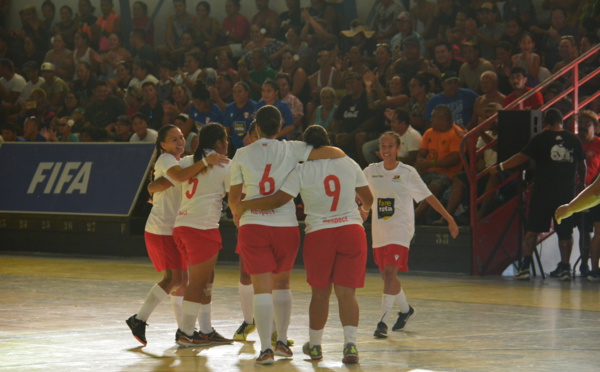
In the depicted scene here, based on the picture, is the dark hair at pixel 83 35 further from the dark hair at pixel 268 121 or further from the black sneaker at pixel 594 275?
the dark hair at pixel 268 121

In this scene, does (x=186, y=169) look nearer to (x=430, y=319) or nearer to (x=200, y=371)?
(x=200, y=371)

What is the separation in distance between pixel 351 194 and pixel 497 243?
25.0 ft

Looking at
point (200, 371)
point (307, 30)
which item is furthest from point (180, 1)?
point (200, 371)

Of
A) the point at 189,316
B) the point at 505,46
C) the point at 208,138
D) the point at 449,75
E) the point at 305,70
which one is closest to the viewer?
the point at 189,316

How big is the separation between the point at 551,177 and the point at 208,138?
23.4ft

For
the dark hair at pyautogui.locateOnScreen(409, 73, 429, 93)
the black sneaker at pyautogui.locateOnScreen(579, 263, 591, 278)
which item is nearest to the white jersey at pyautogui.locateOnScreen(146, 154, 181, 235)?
the black sneaker at pyautogui.locateOnScreen(579, 263, 591, 278)

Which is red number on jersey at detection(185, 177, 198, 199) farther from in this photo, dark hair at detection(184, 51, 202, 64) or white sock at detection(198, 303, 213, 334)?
dark hair at detection(184, 51, 202, 64)

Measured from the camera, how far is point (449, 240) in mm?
15680

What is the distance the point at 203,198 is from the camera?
9.16m

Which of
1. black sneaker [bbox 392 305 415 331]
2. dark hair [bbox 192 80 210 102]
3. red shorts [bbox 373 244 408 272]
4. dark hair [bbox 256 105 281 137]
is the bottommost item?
black sneaker [bbox 392 305 415 331]

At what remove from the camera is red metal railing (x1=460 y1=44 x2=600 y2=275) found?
1530 cm

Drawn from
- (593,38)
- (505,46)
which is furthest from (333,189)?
(593,38)

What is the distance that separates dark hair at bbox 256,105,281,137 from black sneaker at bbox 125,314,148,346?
2135 mm

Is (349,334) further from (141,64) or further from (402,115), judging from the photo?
(141,64)
